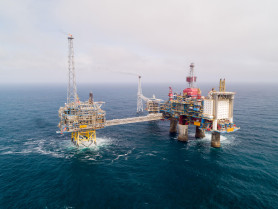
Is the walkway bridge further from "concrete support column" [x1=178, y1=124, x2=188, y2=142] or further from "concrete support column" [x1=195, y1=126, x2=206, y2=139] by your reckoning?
"concrete support column" [x1=195, y1=126, x2=206, y2=139]

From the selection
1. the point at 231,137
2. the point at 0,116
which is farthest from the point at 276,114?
the point at 0,116

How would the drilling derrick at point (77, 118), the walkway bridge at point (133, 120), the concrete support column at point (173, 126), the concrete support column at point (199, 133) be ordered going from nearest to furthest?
the drilling derrick at point (77, 118) → the walkway bridge at point (133, 120) → the concrete support column at point (199, 133) → the concrete support column at point (173, 126)

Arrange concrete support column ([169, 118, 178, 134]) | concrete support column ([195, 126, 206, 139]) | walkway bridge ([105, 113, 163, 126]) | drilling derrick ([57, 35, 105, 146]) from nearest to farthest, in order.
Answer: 1. drilling derrick ([57, 35, 105, 146])
2. walkway bridge ([105, 113, 163, 126])
3. concrete support column ([195, 126, 206, 139])
4. concrete support column ([169, 118, 178, 134])

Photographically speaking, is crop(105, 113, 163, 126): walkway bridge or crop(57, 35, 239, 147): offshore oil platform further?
crop(105, 113, 163, 126): walkway bridge

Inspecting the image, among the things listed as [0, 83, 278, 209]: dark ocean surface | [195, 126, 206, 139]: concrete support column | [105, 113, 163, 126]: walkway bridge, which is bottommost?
[0, 83, 278, 209]: dark ocean surface

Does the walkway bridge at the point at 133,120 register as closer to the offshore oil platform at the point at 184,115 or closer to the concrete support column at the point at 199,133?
the offshore oil platform at the point at 184,115

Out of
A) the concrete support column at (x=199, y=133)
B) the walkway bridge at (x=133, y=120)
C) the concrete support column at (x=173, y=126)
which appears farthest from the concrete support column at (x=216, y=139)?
the walkway bridge at (x=133, y=120)

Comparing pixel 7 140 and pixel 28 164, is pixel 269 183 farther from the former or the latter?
pixel 7 140

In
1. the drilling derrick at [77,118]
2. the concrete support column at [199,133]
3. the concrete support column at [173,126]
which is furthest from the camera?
the concrete support column at [173,126]

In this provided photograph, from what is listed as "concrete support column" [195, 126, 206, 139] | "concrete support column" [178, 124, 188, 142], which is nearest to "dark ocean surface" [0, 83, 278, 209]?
"concrete support column" [178, 124, 188, 142]
